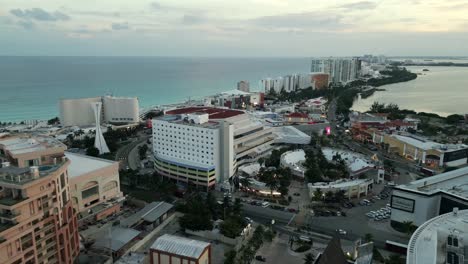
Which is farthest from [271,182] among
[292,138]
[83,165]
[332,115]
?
[332,115]

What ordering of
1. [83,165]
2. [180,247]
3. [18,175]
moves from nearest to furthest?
[18,175] → [180,247] → [83,165]

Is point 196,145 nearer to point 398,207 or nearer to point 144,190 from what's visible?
point 144,190

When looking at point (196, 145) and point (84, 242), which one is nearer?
point (84, 242)

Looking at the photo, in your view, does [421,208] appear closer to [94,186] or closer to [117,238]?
[117,238]

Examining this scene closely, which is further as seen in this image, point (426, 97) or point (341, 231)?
point (426, 97)

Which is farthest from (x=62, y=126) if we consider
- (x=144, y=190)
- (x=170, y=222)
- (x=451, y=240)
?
(x=451, y=240)

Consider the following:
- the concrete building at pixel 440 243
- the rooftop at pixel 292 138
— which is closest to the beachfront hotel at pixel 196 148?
the rooftop at pixel 292 138

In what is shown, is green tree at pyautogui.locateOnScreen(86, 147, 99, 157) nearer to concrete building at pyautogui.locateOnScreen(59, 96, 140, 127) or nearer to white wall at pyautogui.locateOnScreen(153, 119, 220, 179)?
white wall at pyautogui.locateOnScreen(153, 119, 220, 179)
